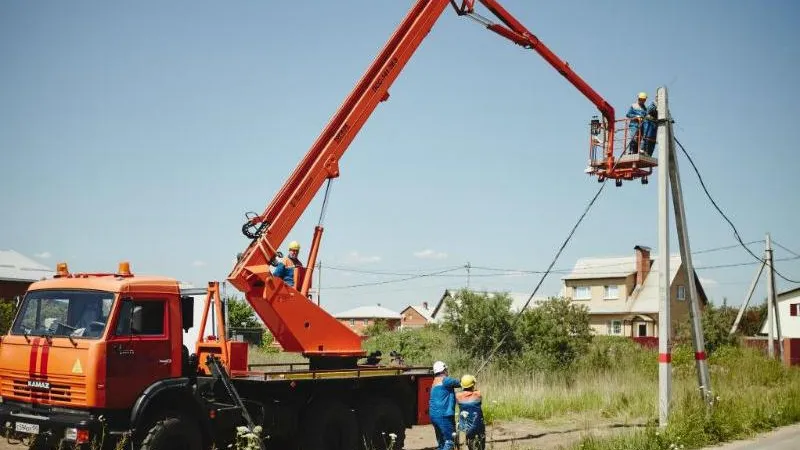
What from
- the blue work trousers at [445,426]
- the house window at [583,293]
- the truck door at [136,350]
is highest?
the house window at [583,293]

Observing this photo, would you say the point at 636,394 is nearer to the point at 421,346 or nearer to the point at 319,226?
the point at 319,226

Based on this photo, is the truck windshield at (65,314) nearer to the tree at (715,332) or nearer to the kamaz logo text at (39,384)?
the kamaz logo text at (39,384)

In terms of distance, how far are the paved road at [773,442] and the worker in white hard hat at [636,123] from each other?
611 centimetres

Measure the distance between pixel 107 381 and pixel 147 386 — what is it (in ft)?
1.93

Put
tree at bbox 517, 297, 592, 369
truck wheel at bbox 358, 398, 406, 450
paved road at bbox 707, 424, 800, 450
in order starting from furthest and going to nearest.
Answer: tree at bbox 517, 297, 592, 369 → paved road at bbox 707, 424, 800, 450 → truck wheel at bbox 358, 398, 406, 450

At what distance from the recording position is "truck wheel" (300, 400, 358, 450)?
11.0 m

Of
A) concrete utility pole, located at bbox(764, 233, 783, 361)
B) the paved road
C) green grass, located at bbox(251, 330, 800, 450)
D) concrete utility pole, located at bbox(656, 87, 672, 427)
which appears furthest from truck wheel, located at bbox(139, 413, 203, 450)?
concrete utility pole, located at bbox(764, 233, 783, 361)

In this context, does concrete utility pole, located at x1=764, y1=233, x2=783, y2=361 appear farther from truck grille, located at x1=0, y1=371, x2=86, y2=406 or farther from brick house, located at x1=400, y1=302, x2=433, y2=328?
brick house, located at x1=400, y1=302, x2=433, y2=328

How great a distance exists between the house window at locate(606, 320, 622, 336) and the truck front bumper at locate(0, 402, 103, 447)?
50.7 meters

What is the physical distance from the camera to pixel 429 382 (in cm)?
1286

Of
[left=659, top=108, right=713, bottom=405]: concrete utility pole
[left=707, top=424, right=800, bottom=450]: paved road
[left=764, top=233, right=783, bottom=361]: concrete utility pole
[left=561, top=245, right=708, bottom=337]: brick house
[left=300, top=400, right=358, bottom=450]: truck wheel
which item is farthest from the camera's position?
[left=561, top=245, right=708, bottom=337]: brick house

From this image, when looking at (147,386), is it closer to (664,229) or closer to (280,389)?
(280,389)

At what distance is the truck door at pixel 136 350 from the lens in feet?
29.8

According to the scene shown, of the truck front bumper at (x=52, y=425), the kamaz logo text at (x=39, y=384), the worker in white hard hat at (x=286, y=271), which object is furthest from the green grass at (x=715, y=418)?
the kamaz logo text at (x=39, y=384)
